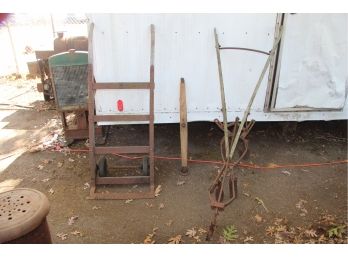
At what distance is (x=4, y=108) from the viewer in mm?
8328

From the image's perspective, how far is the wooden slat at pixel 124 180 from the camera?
503 cm

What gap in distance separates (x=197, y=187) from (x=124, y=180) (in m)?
1.16

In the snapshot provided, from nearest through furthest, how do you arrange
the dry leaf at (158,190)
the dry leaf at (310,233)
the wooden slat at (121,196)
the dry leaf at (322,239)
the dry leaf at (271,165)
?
the dry leaf at (322,239) → the dry leaf at (310,233) → the wooden slat at (121,196) → the dry leaf at (158,190) → the dry leaf at (271,165)

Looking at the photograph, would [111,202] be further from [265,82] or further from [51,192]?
[265,82]

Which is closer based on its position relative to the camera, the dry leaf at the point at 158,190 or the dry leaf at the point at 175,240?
the dry leaf at the point at 175,240

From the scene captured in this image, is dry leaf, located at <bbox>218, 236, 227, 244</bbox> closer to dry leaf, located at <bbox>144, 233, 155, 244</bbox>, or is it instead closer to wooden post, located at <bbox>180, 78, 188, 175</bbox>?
dry leaf, located at <bbox>144, 233, 155, 244</bbox>

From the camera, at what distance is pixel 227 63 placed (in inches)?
218


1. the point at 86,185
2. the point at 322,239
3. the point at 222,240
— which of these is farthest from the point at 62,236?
the point at 322,239

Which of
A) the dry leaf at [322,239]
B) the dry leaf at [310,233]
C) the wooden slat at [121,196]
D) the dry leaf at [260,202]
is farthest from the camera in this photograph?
the wooden slat at [121,196]

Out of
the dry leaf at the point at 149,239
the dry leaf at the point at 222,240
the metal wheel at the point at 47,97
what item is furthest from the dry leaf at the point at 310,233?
the metal wheel at the point at 47,97

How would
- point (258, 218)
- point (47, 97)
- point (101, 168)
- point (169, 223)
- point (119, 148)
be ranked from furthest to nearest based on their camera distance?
point (47, 97) < point (101, 168) < point (119, 148) < point (258, 218) < point (169, 223)

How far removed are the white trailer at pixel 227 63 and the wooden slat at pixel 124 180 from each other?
4.07 ft

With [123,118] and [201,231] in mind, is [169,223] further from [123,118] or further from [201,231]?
[123,118]

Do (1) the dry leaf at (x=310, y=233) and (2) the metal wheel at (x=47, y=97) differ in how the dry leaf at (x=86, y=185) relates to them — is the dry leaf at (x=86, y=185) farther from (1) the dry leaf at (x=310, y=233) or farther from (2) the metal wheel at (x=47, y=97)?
(2) the metal wheel at (x=47, y=97)
